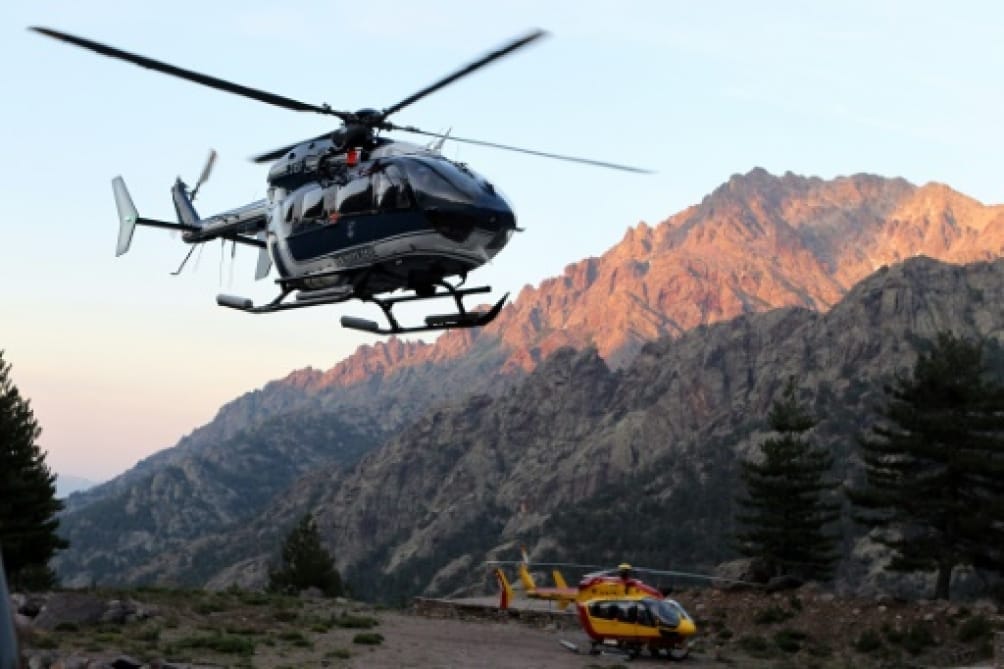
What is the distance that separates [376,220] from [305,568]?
139 ft

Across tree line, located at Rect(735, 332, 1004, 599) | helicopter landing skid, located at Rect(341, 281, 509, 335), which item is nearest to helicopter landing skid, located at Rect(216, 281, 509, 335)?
helicopter landing skid, located at Rect(341, 281, 509, 335)

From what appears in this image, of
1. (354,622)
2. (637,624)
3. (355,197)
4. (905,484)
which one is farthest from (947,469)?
(355,197)

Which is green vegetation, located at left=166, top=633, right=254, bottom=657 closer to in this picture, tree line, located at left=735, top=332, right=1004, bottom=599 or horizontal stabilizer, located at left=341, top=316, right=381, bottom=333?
horizontal stabilizer, located at left=341, top=316, right=381, bottom=333

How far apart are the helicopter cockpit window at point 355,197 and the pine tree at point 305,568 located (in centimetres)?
3935

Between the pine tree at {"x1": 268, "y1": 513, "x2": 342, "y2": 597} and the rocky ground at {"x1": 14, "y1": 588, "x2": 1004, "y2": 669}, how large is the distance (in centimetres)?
2187

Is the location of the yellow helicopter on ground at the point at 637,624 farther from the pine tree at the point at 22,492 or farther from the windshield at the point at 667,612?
the pine tree at the point at 22,492

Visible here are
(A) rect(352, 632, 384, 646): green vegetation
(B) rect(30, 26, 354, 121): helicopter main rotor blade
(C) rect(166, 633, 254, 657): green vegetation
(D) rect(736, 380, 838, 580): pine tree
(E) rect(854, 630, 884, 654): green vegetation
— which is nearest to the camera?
(B) rect(30, 26, 354, 121): helicopter main rotor blade

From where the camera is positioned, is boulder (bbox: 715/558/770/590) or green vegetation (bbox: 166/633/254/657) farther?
boulder (bbox: 715/558/770/590)

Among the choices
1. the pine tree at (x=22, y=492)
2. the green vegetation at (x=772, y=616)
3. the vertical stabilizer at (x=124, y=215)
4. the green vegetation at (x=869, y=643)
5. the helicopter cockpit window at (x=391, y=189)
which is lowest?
the green vegetation at (x=869, y=643)

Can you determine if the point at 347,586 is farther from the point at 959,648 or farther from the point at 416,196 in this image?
the point at 416,196

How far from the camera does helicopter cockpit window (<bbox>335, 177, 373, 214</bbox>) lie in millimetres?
19812

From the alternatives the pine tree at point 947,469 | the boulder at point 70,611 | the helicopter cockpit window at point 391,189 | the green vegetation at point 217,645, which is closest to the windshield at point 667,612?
the green vegetation at point 217,645

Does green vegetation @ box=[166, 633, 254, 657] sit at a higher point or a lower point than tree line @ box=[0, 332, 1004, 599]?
lower

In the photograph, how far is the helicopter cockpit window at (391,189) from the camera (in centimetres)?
1925
